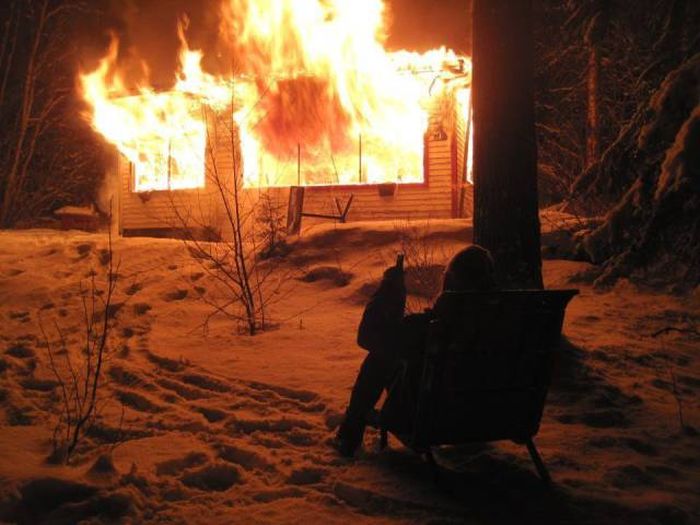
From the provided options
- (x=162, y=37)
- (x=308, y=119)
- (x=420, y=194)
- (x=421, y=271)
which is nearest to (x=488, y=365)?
(x=421, y=271)

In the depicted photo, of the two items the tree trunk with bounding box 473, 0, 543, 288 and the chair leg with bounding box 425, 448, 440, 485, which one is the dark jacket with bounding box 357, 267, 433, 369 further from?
the tree trunk with bounding box 473, 0, 543, 288

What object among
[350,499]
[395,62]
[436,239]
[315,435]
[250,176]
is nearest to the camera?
[350,499]

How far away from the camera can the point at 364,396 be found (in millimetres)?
3721

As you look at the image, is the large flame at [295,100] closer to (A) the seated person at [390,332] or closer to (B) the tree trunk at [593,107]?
(B) the tree trunk at [593,107]

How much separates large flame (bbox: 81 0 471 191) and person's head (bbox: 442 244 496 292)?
9941 millimetres

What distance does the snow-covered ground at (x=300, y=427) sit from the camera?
3.09 metres

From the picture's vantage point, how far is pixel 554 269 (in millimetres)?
7863

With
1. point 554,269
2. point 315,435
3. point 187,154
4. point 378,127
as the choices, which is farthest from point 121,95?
point 315,435

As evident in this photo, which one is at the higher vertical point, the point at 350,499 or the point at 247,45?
the point at 247,45

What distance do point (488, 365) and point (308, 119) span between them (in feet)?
39.3

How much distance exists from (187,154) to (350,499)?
13.7 metres

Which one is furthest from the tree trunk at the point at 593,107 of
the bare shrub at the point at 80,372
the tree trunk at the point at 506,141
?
the bare shrub at the point at 80,372

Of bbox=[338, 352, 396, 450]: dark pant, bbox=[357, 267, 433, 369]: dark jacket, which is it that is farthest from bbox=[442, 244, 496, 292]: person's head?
bbox=[338, 352, 396, 450]: dark pant

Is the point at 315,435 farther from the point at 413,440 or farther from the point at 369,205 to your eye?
the point at 369,205
